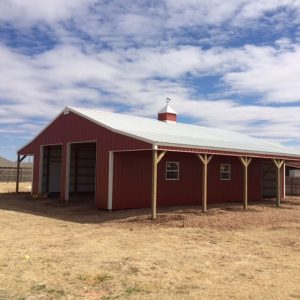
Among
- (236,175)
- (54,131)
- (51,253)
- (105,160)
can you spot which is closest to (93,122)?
(105,160)

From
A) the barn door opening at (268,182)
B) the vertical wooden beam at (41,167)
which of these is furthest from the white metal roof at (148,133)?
the barn door opening at (268,182)

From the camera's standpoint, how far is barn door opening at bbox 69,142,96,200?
2928 centimetres

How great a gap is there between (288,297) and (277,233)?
23.4 ft

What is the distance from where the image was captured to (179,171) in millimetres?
23047

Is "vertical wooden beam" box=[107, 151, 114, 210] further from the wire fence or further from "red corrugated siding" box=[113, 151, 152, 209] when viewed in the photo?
the wire fence

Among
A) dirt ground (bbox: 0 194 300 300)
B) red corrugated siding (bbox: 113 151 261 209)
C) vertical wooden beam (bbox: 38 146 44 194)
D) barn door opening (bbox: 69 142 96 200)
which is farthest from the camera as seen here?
barn door opening (bbox: 69 142 96 200)

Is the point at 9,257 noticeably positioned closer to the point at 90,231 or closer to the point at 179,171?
the point at 90,231

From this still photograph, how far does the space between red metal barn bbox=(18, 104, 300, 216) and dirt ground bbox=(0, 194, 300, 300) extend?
2.65 m

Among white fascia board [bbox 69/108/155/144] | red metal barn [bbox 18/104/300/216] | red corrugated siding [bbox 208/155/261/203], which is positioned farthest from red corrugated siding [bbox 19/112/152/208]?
red corrugated siding [bbox 208/155/261/203]

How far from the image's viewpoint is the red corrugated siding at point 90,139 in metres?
19.6

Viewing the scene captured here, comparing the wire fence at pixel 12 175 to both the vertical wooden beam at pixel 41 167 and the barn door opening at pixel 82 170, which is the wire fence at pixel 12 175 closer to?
the barn door opening at pixel 82 170

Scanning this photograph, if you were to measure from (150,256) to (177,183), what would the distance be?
41.6ft

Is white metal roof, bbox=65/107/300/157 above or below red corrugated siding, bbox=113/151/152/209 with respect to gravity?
above

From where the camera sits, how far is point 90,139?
855 inches
